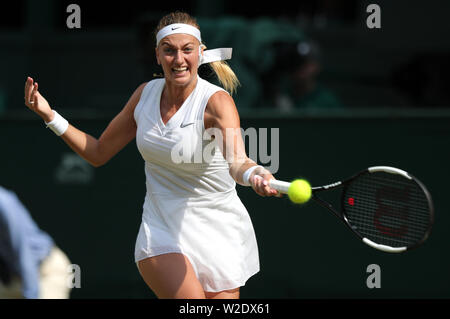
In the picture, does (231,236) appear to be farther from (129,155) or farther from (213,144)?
(129,155)

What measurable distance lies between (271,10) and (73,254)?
4.17 m

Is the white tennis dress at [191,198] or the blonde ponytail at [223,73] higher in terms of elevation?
the blonde ponytail at [223,73]

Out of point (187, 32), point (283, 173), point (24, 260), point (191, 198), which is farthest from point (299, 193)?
point (283, 173)

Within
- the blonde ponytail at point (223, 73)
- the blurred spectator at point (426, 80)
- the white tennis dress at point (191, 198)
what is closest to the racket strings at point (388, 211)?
the white tennis dress at point (191, 198)

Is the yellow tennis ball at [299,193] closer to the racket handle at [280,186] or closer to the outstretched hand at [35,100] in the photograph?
the racket handle at [280,186]

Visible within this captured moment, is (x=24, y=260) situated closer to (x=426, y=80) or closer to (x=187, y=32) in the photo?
(x=187, y=32)

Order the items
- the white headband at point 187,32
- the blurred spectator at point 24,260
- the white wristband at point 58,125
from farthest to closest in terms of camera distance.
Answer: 1. the white wristband at point 58,125
2. the white headband at point 187,32
3. the blurred spectator at point 24,260

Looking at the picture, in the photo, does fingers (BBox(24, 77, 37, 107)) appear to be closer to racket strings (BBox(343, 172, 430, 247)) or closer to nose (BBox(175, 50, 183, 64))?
nose (BBox(175, 50, 183, 64))

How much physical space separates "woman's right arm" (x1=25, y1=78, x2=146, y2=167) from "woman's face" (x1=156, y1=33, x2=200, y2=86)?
30 cm

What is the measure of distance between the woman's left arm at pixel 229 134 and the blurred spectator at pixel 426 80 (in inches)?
154

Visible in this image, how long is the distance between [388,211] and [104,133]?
4.55 ft

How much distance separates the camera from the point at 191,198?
12.1 feet

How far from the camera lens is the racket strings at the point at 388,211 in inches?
145
